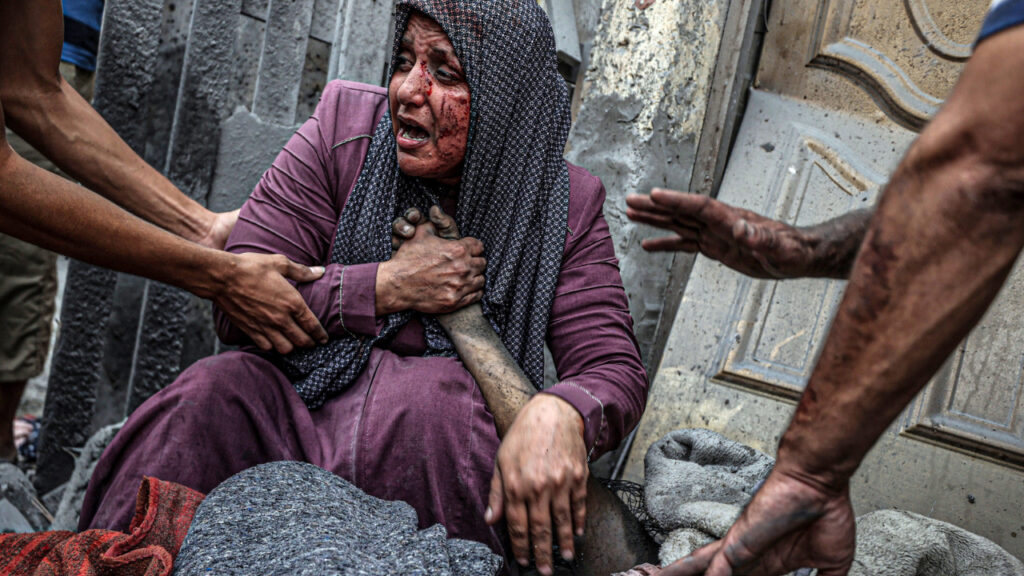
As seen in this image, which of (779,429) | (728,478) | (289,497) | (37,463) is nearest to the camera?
(289,497)

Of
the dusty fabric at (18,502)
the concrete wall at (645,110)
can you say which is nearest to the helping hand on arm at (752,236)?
the concrete wall at (645,110)

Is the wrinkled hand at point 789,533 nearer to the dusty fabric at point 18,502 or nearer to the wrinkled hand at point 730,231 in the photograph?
the wrinkled hand at point 730,231

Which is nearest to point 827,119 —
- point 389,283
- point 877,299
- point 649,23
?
point 649,23

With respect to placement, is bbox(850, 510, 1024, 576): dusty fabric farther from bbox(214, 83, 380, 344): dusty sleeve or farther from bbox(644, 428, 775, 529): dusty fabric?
bbox(214, 83, 380, 344): dusty sleeve

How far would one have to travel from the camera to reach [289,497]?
1.43 meters

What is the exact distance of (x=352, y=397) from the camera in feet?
6.23

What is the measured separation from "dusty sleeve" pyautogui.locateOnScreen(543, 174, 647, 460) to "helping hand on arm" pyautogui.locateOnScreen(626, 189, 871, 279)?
54cm

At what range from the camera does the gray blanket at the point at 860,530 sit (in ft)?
5.69

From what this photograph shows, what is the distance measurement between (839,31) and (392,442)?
2226mm

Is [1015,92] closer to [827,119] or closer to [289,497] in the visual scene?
[289,497]

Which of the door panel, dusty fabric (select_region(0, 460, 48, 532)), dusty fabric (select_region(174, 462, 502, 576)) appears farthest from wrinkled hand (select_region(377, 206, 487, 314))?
dusty fabric (select_region(0, 460, 48, 532))

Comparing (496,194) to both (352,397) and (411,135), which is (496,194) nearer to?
(411,135)

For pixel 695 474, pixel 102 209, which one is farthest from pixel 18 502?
pixel 695 474

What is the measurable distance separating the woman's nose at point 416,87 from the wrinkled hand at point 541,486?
0.88 metres
